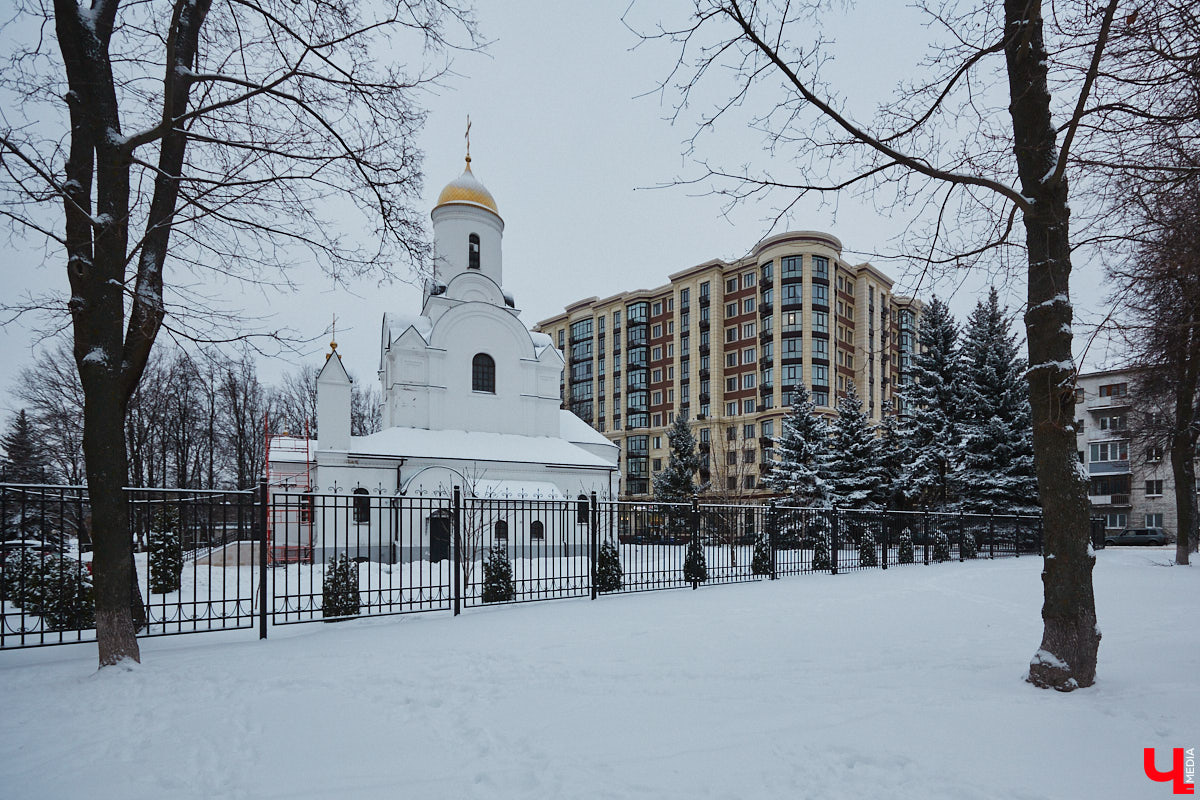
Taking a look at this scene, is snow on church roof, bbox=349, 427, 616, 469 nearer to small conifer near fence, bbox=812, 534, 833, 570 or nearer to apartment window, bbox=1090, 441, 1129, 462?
small conifer near fence, bbox=812, 534, 833, 570

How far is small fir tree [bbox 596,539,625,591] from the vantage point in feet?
36.1

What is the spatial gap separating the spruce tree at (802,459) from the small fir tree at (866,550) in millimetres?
15156

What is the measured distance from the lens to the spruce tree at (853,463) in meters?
30.9

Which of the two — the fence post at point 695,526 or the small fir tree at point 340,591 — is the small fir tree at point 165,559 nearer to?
the small fir tree at point 340,591

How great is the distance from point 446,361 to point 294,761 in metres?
23.8

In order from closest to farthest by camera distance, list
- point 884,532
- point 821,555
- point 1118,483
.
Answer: point 821,555
point 884,532
point 1118,483

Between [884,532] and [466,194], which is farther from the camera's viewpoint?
[466,194]

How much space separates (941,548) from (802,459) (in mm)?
15557

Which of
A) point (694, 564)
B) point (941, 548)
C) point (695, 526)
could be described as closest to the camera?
point (695, 526)

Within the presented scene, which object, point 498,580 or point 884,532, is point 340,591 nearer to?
point 498,580

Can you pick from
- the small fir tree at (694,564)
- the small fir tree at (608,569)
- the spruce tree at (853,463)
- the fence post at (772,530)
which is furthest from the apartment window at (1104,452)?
the small fir tree at (608,569)

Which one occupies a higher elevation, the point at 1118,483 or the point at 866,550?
the point at 866,550

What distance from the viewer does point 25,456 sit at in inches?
1160

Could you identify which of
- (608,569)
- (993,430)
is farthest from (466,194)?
(993,430)
